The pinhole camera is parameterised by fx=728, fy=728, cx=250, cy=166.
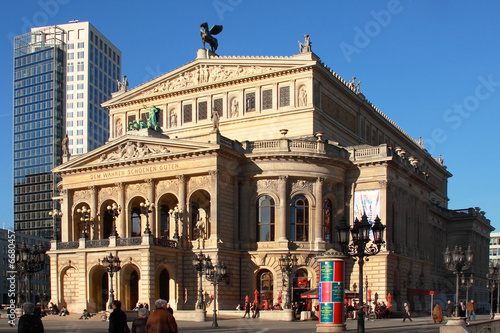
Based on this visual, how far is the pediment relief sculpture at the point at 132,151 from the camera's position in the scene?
59344 mm

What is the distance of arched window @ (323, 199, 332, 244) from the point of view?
199 feet

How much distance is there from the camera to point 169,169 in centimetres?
5881

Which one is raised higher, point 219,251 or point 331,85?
point 331,85

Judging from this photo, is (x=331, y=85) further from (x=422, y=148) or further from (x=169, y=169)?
(x=422, y=148)

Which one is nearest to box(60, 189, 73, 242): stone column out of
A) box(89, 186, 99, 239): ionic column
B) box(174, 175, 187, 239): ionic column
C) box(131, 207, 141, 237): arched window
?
box(89, 186, 99, 239): ionic column

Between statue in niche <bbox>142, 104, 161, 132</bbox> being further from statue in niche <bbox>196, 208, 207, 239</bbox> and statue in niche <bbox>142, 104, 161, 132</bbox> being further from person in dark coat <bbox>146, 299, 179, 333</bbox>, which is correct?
person in dark coat <bbox>146, 299, 179, 333</bbox>

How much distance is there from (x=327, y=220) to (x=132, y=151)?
17298 millimetres

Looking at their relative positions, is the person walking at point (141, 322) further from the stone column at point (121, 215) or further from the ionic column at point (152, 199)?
the stone column at point (121, 215)

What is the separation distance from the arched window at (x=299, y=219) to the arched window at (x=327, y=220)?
5.28 feet

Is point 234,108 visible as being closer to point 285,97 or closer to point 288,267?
point 285,97

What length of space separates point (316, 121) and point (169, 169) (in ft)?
46.5

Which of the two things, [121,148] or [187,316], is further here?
[121,148]

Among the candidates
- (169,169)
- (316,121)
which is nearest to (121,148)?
(169,169)

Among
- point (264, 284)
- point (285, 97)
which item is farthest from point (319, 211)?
point (285, 97)
